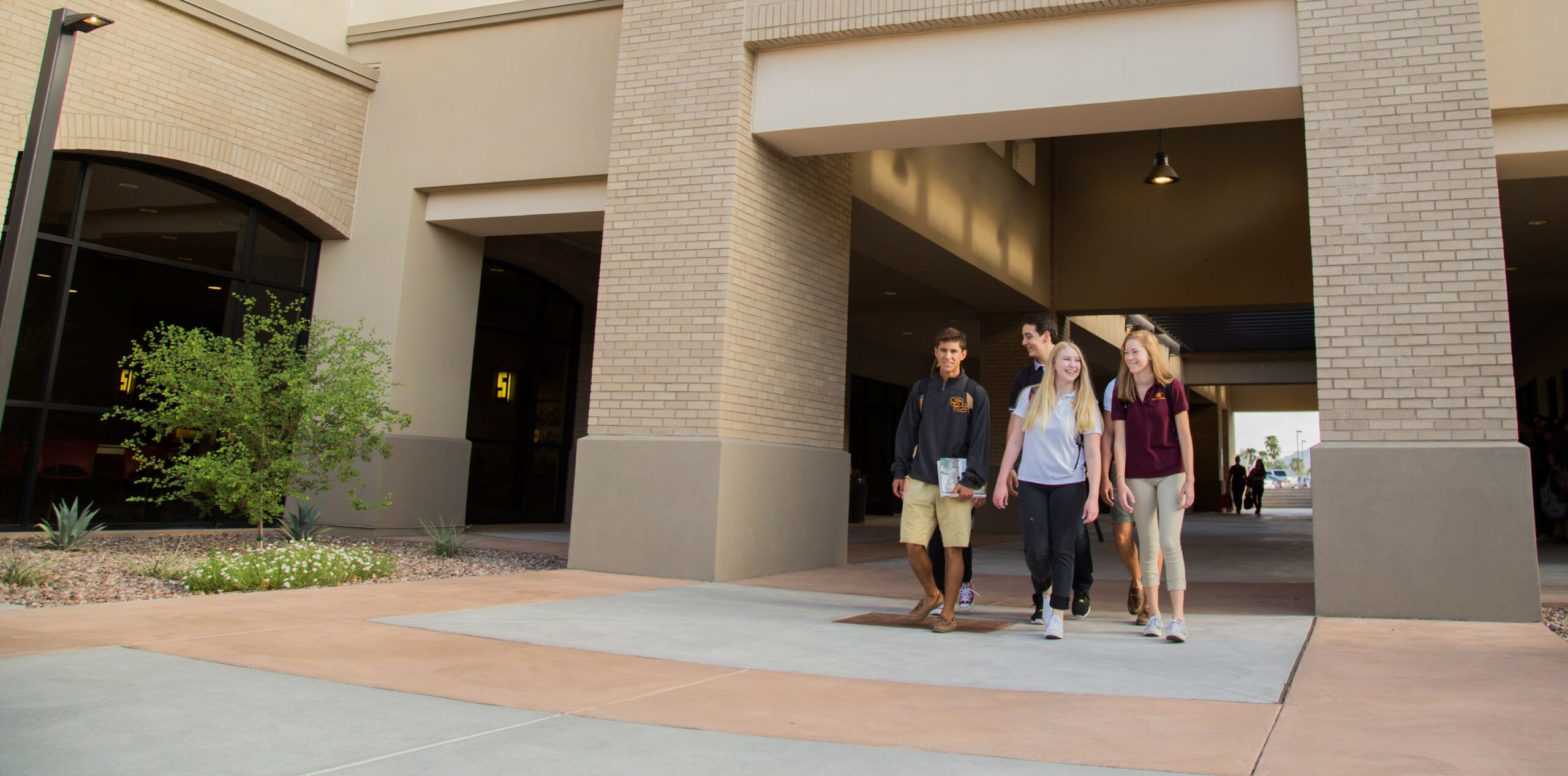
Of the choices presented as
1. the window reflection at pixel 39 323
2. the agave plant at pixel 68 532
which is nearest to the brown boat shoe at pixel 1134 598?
the agave plant at pixel 68 532

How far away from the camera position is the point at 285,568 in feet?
23.7

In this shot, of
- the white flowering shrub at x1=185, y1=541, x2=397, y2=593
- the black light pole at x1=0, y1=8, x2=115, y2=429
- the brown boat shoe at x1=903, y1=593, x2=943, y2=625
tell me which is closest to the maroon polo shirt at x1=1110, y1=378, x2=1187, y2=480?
the brown boat shoe at x1=903, y1=593, x2=943, y2=625

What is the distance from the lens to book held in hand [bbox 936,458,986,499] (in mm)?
5840

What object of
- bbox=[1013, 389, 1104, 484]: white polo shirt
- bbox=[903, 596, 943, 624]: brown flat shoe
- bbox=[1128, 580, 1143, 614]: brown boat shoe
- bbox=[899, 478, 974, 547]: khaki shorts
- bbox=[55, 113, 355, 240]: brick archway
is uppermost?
bbox=[55, 113, 355, 240]: brick archway

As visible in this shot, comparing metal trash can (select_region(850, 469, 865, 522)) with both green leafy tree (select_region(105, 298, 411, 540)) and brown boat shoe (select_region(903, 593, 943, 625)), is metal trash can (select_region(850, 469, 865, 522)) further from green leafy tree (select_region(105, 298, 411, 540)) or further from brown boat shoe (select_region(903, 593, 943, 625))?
brown boat shoe (select_region(903, 593, 943, 625))

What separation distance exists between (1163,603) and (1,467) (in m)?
10.6

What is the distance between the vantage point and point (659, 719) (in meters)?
3.59

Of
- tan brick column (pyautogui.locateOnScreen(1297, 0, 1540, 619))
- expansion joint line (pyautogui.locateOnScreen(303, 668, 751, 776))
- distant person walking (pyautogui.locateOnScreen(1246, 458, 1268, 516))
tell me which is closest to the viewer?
expansion joint line (pyautogui.locateOnScreen(303, 668, 751, 776))

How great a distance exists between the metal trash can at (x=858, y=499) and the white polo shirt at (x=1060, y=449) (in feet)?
50.1

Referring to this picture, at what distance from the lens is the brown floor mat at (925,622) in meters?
6.03

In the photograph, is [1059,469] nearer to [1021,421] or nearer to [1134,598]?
[1021,421]

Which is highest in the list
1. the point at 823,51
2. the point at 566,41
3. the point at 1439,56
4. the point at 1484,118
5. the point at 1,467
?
the point at 566,41

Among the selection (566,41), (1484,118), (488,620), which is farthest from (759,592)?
(566,41)

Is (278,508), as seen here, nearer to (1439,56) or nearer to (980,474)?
(980,474)
